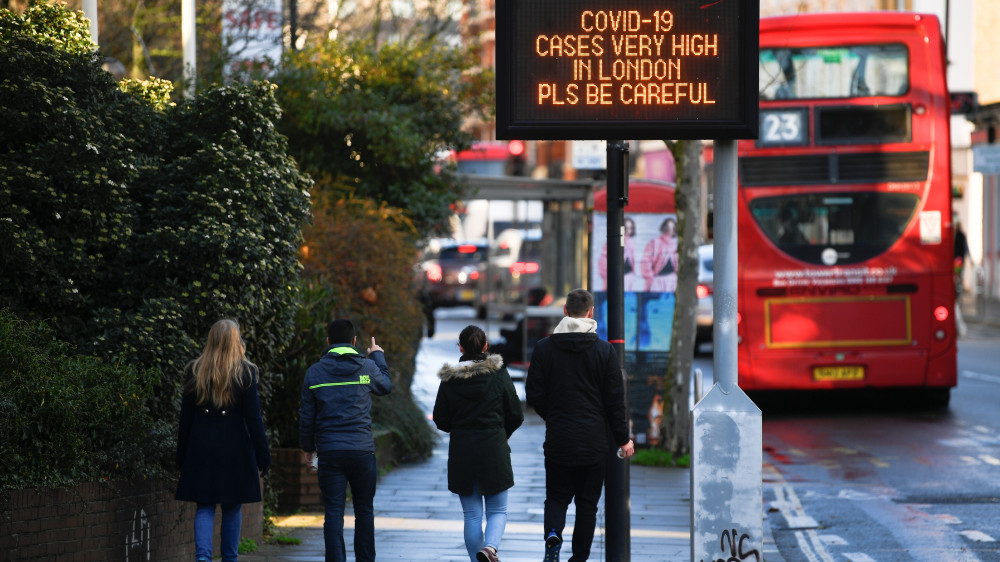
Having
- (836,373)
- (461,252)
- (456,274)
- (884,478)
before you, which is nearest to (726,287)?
(884,478)

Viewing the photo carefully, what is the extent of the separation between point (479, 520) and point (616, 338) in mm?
1348

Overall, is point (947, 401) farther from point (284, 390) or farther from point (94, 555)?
point (94, 555)

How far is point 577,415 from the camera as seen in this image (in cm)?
791

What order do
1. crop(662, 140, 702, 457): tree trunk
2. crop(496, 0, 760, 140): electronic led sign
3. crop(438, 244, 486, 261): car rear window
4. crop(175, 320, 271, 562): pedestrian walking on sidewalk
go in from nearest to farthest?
crop(496, 0, 760, 140): electronic led sign
crop(175, 320, 271, 562): pedestrian walking on sidewalk
crop(662, 140, 702, 457): tree trunk
crop(438, 244, 486, 261): car rear window

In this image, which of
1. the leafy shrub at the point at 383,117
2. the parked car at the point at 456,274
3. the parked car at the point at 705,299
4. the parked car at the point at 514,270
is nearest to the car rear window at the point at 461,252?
the parked car at the point at 456,274

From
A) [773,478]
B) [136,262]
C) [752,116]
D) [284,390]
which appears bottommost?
[773,478]

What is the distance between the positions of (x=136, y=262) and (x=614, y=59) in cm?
357

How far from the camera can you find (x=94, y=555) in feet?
23.9

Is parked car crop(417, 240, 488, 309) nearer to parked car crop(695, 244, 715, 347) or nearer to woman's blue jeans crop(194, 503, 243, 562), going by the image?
parked car crop(695, 244, 715, 347)

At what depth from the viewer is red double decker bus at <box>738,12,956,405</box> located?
16.5m

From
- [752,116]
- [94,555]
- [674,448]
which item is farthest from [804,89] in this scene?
[94,555]

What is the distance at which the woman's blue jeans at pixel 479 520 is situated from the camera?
7.96 meters

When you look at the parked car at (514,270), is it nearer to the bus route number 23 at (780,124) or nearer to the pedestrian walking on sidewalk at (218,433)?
the bus route number 23 at (780,124)

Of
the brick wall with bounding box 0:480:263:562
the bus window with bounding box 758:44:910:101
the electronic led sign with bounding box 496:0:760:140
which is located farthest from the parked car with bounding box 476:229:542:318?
the electronic led sign with bounding box 496:0:760:140
